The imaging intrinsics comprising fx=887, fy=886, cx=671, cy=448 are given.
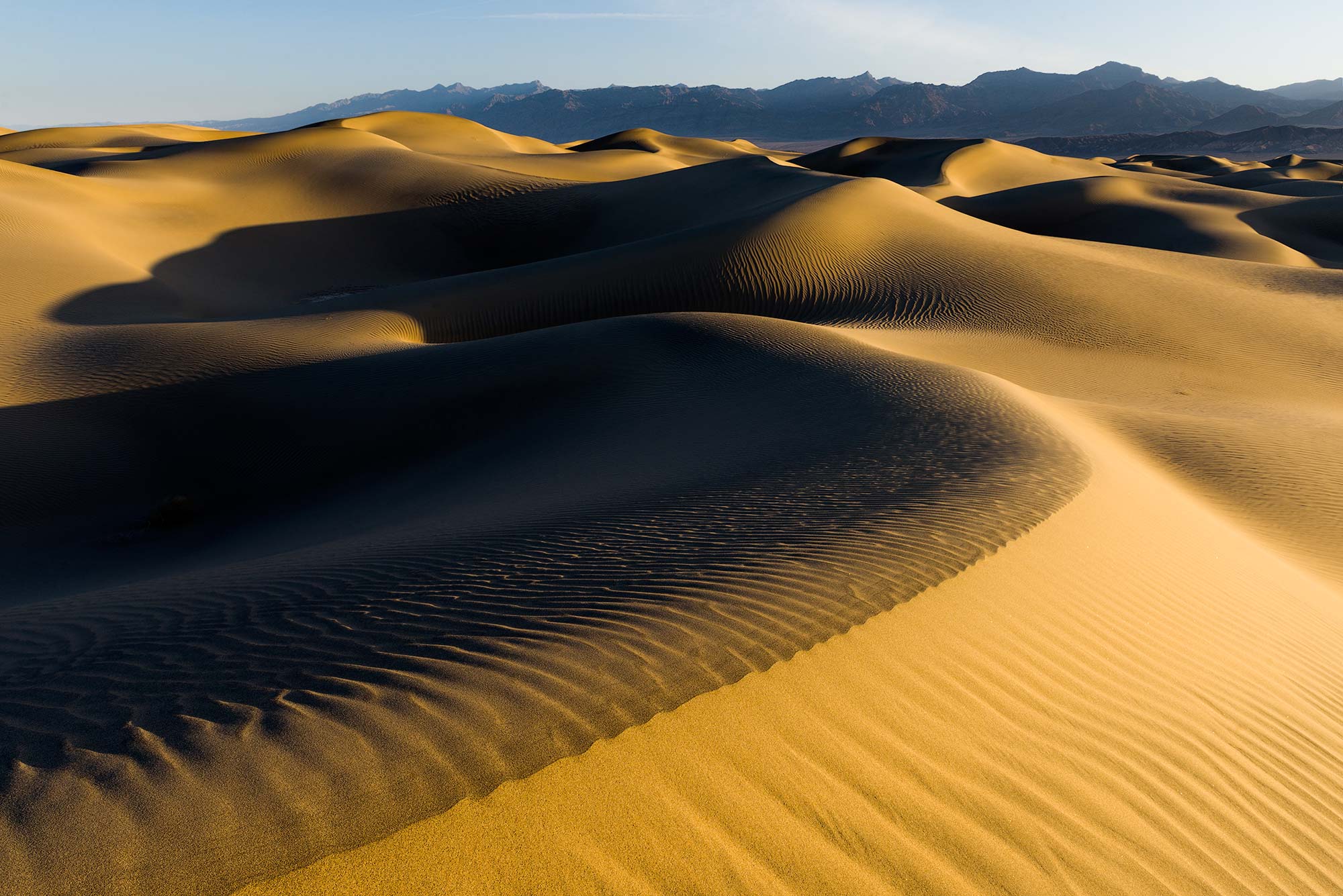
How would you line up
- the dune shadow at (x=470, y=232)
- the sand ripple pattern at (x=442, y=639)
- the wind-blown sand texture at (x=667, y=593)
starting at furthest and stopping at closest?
the dune shadow at (x=470, y=232)
the wind-blown sand texture at (x=667, y=593)
the sand ripple pattern at (x=442, y=639)

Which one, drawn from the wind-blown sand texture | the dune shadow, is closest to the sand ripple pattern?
the wind-blown sand texture

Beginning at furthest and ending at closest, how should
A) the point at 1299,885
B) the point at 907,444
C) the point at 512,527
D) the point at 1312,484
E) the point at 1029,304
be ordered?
the point at 1029,304, the point at 1312,484, the point at 907,444, the point at 512,527, the point at 1299,885

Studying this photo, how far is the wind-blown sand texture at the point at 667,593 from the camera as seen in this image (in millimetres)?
2445

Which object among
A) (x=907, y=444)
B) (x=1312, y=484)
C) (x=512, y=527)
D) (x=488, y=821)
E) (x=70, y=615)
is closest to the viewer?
(x=488, y=821)

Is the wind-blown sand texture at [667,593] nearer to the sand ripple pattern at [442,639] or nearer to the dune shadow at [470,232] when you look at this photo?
the sand ripple pattern at [442,639]

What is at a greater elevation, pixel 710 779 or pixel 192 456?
pixel 710 779

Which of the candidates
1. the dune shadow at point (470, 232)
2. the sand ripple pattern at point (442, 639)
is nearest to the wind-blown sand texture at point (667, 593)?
the sand ripple pattern at point (442, 639)

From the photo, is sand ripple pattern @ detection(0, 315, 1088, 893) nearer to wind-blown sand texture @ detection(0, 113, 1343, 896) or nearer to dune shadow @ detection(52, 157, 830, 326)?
wind-blown sand texture @ detection(0, 113, 1343, 896)

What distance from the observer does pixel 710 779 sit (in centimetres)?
263

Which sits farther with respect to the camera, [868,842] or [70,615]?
[70,615]

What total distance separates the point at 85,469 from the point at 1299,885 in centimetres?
1261

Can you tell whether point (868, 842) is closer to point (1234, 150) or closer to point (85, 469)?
point (85, 469)

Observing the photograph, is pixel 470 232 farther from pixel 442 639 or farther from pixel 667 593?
pixel 442 639

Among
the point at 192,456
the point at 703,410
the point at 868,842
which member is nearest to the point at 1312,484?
the point at 703,410
